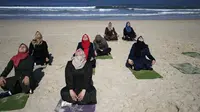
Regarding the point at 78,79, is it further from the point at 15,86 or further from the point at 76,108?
the point at 15,86

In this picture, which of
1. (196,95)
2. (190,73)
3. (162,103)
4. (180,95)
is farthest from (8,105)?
(190,73)

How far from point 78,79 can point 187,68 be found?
229 inches

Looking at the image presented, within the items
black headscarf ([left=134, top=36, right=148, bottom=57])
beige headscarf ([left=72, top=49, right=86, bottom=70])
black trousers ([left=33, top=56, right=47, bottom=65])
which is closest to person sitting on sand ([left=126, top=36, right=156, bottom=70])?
black headscarf ([left=134, top=36, right=148, bottom=57])

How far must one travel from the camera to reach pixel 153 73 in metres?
9.20

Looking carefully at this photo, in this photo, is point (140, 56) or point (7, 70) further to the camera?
point (140, 56)

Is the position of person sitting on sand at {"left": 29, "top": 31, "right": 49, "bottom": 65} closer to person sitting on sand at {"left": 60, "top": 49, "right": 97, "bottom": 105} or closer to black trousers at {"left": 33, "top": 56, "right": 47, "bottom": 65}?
black trousers at {"left": 33, "top": 56, "right": 47, "bottom": 65}

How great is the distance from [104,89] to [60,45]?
7.87m

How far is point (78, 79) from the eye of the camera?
6.03 meters

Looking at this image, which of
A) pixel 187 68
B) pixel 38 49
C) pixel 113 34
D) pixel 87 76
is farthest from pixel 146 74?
pixel 113 34

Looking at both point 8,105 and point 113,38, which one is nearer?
point 8,105

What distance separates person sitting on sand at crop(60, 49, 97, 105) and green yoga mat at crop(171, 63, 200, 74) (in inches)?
198

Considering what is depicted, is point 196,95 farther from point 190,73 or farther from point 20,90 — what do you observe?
point 20,90

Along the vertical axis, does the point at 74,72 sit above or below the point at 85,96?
above

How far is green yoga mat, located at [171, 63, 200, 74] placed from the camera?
954cm
